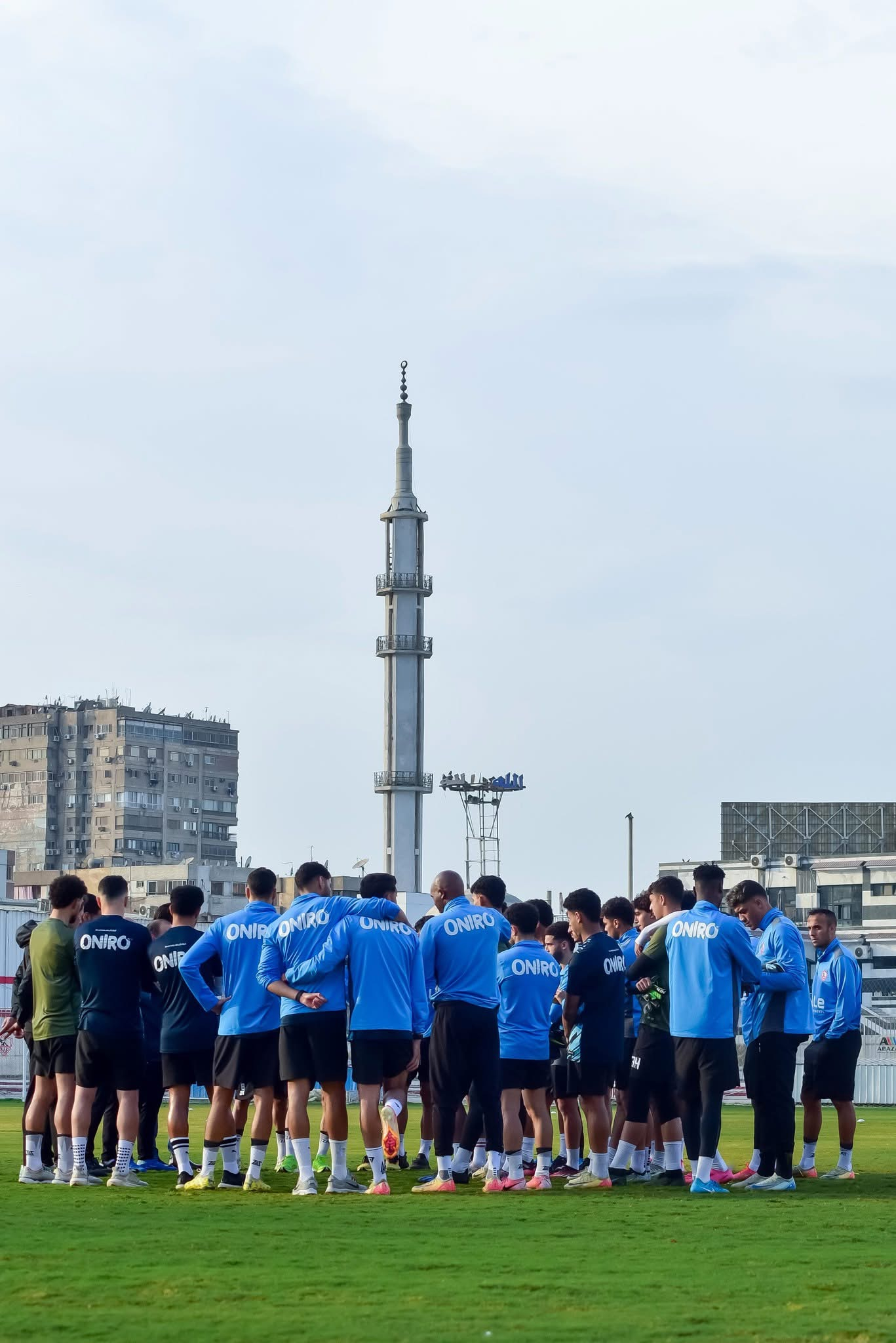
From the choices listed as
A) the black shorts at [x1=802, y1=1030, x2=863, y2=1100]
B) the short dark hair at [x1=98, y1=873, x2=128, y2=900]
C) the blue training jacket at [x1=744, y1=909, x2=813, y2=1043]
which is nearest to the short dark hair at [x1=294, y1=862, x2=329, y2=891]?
the short dark hair at [x1=98, y1=873, x2=128, y2=900]

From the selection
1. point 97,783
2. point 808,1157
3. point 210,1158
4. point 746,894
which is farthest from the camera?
point 97,783

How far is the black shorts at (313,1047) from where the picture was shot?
11586mm

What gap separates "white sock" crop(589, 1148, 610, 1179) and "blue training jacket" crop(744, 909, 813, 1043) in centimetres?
136

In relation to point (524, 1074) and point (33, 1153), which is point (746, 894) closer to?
point (524, 1074)

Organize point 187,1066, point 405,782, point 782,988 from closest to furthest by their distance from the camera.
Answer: point 187,1066
point 782,988
point 405,782

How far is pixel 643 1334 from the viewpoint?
6.34 metres

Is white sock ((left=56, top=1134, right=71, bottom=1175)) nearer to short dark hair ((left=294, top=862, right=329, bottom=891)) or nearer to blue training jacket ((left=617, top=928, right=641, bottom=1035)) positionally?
short dark hair ((left=294, top=862, right=329, bottom=891))

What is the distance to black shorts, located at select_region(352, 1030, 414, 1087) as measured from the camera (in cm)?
1169

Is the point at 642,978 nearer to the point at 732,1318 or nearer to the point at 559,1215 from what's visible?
the point at 559,1215

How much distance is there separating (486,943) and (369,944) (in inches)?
28.9

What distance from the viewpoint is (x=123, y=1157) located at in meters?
12.0

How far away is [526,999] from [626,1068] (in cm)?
139

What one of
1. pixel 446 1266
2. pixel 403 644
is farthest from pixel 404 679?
pixel 446 1266

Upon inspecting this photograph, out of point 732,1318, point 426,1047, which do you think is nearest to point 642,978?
point 426,1047
